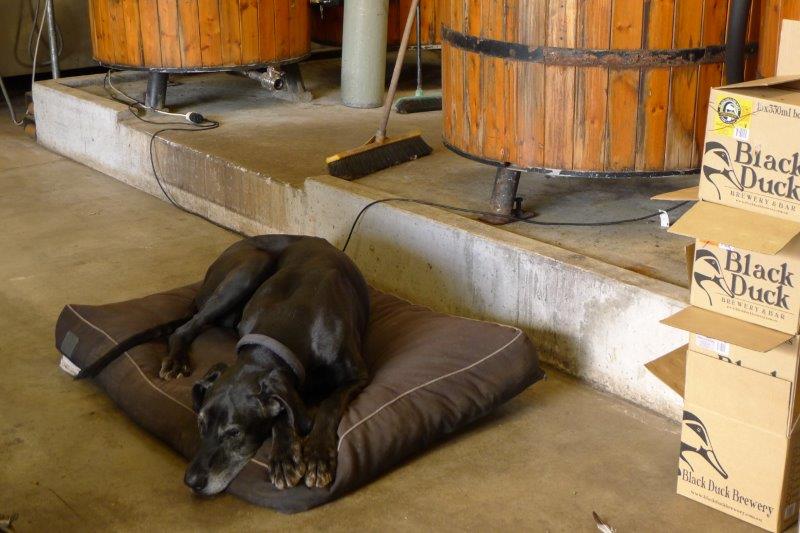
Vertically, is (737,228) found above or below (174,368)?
above

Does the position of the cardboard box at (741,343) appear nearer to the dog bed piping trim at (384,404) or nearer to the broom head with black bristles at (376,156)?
the dog bed piping trim at (384,404)

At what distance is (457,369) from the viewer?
129 inches

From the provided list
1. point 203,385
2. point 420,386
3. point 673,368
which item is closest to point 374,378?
point 420,386

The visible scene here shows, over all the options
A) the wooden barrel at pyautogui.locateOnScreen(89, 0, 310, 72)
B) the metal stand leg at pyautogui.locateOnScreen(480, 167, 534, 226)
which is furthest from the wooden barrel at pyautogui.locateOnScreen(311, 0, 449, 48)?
the metal stand leg at pyautogui.locateOnScreen(480, 167, 534, 226)

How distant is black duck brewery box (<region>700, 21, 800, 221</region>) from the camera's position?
8.45 feet

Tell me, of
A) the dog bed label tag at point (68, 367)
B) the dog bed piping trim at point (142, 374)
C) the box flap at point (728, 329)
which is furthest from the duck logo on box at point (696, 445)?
the dog bed label tag at point (68, 367)

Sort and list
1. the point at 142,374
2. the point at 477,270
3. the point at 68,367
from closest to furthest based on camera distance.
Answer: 1. the point at 142,374
2. the point at 68,367
3. the point at 477,270

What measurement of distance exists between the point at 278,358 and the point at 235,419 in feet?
0.71

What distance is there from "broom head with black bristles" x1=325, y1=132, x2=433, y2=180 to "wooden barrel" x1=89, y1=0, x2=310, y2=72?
1281mm

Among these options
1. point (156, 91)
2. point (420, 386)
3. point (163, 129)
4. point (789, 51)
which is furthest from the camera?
point (156, 91)

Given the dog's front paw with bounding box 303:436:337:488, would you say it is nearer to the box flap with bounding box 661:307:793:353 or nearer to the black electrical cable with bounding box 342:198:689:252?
the box flap with bounding box 661:307:793:353

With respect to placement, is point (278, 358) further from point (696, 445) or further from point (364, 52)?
point (364, 52)

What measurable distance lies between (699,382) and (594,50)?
1.34 metres

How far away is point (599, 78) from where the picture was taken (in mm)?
3678
